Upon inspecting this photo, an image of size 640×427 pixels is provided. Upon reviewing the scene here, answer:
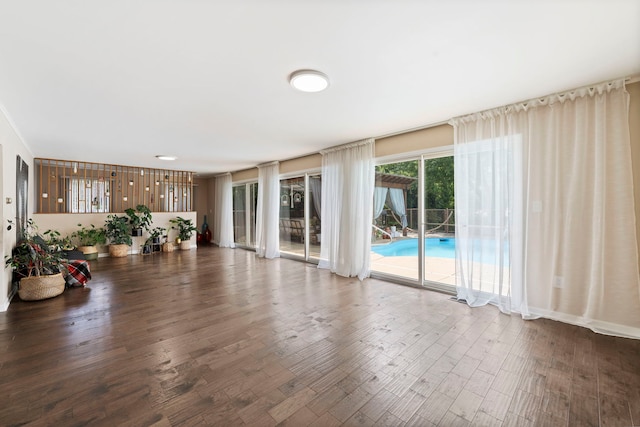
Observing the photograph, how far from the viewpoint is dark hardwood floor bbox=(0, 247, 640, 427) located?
1604 mm

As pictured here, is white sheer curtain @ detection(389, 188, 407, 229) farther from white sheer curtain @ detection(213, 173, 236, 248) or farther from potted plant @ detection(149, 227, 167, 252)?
potted plant @ detection(149, 227, 167, 252)

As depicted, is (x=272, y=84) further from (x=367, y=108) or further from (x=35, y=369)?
(x=35, y=369)

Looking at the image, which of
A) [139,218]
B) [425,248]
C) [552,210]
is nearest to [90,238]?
[139,218]

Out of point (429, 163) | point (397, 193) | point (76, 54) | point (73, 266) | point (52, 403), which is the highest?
point (76, 54)

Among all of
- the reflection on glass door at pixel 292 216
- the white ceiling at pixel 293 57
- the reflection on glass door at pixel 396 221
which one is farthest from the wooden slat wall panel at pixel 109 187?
the reflection on glass door at pixel 396 221

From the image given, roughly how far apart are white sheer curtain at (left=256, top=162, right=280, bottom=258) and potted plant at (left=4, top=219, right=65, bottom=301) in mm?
3702

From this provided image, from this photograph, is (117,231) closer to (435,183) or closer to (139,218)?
(139,218)

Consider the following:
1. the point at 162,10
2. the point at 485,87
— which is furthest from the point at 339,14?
the point at 485,87

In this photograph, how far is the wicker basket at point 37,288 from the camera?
3473 millimetres

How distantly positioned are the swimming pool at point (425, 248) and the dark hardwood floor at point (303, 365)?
84 centimetres

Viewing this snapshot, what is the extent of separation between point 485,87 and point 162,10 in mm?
2776

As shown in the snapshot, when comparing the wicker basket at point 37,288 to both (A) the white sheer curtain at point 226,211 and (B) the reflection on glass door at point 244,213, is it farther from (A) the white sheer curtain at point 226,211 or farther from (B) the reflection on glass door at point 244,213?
(A) the white sheer curtain at point 226,211

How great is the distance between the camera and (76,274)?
Answer: 164 inches

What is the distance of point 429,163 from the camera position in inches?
161
